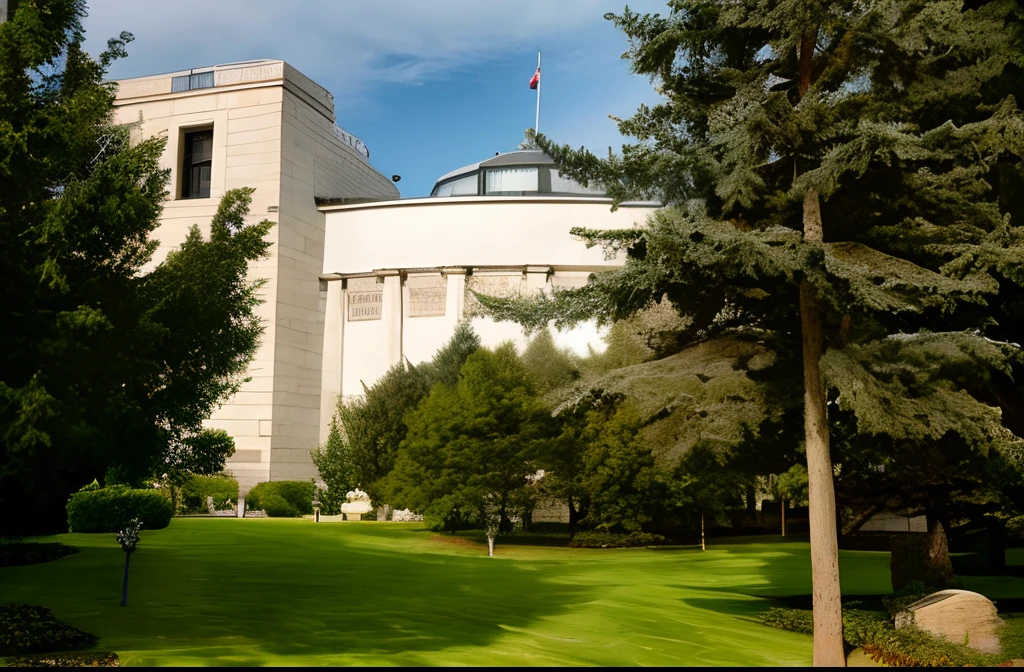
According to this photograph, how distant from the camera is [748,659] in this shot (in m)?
15.4

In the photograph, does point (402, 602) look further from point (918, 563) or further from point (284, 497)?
point (284, 497)

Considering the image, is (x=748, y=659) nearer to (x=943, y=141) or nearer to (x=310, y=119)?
(x=943, y=141)

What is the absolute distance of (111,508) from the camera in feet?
92.8

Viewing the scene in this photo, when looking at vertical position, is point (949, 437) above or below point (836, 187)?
below

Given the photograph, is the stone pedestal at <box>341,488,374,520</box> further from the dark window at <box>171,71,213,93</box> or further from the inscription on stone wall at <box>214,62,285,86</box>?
the dark window at <box>171,71,213,93</box>

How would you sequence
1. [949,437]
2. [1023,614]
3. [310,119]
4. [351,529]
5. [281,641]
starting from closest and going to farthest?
[281,641] < [949,437] < [1023,614] < [351,529] < [310,119]

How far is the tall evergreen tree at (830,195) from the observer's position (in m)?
14.3

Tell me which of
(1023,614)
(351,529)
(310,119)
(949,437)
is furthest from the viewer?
(310,119)

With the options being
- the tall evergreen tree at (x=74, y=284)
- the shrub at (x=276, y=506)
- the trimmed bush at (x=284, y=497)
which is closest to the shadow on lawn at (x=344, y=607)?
the tall evergreen tree at (x=74, y=284)

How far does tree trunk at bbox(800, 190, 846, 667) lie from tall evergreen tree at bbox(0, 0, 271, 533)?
35.8 feet

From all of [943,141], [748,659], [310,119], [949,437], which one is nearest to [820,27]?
[943,141]

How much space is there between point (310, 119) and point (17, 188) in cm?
4445

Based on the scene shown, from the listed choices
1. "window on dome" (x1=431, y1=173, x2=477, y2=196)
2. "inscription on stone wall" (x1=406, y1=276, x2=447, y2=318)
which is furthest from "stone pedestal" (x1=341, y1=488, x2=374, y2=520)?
"window on dome" (x1=431, y1=173, x2=477, y2=196)

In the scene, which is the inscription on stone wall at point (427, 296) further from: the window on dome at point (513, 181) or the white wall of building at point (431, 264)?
the window on dome at point (513, 181)
